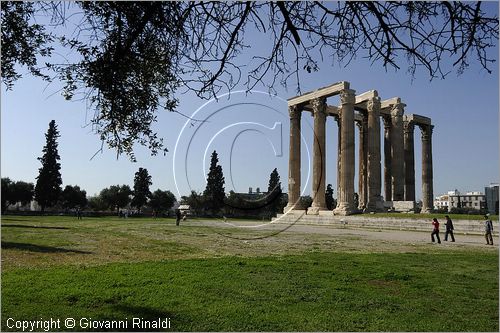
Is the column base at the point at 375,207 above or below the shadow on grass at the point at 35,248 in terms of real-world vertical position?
above

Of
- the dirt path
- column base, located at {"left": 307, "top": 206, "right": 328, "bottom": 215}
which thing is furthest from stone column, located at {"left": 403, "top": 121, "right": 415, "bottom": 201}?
the dirt path

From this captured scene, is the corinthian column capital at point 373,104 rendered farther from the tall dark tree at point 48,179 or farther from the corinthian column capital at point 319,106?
the tall dark tree at point 48,179

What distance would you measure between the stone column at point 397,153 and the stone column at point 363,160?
4360 mm

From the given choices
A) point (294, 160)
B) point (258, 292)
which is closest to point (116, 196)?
point (294, 160)

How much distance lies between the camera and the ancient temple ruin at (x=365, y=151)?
164ft

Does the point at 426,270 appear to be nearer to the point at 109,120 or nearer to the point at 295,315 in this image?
the point at 295,315

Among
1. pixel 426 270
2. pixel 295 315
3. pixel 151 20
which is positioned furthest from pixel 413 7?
pixel 426 270

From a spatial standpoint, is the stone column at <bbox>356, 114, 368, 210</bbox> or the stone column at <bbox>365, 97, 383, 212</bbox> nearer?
the stone column at <bbox>365, 97, 383, 212</bbox>

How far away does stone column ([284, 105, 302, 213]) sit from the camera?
56375 millimetres

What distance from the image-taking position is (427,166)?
57.7m

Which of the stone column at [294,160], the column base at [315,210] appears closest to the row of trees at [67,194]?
the stone column at [294,160]

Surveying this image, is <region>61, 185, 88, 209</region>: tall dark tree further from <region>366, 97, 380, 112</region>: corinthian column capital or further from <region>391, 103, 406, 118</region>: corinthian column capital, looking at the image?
<region>391, 103, 406, 118</region>: corinthian column capital

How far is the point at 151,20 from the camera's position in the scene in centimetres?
641

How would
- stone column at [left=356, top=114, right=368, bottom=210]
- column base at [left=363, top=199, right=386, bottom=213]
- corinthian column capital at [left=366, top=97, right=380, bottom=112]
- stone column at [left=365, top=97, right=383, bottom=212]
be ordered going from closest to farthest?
column base at [left=363, top=199, right=386, bottom=213], stone column at [left=365, top=97, right=383, bottom=212], corinthian column capital at [left=366, top=97, right=380, bottom=112], stone column at [left=356, top=114, right=368, bottom=210]
